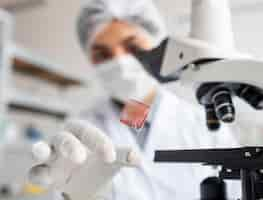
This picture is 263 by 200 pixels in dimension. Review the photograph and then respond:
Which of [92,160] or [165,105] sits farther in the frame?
[165,105]

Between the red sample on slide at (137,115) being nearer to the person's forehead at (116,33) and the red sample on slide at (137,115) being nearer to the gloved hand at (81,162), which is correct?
the gloved hand at (81,162)

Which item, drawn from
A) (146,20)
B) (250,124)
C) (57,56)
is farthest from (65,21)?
(250,124)

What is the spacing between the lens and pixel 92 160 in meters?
0.44

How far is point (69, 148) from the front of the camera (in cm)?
40

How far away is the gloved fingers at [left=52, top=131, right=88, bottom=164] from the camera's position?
15.7 inches

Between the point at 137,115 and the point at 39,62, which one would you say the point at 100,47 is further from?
the point at 137,115

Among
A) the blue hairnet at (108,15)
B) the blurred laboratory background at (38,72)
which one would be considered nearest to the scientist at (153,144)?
the blue hairnet at (108,15)

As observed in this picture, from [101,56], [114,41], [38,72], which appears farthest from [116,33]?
[38,72]

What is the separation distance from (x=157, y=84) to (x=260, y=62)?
0.69 ft

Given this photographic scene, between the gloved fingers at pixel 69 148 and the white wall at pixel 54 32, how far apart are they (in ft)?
6.17

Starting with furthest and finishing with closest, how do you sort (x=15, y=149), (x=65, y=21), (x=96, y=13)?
(x=65, y=21)
(x=15, y=149)
(x=96, y=13)

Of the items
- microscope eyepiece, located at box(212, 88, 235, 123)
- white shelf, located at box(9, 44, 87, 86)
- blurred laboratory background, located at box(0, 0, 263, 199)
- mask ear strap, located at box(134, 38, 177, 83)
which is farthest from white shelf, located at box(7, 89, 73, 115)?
microscope eyepiece, located at box(212, 88, 235, 123)

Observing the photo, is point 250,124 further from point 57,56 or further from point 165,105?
point 57,56

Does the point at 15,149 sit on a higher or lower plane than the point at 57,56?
lower
